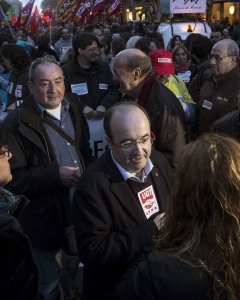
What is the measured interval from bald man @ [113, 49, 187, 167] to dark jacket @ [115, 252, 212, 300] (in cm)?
163

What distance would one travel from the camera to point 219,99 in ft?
14.7

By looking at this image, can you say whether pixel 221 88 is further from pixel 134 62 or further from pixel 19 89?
pixel 19 89

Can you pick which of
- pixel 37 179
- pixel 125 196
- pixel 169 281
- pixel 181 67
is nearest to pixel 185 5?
pixel 181 67

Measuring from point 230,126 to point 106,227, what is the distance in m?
1.51

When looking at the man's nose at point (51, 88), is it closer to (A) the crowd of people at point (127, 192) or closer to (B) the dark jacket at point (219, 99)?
(A) the crowd of people at point (127, 192)

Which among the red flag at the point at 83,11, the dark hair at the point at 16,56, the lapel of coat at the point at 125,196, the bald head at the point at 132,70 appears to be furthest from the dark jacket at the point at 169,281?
the red flag at the point at 83,11

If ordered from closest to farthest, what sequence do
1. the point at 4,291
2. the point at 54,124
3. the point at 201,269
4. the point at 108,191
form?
the point at 201,269
the point at 4,291
the point at 108,191
the point at 54,124

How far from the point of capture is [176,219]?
5.46 feet

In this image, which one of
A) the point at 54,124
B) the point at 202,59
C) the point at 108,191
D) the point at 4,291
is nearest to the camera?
the point at 4,291

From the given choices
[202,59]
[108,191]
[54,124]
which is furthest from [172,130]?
[202,59]

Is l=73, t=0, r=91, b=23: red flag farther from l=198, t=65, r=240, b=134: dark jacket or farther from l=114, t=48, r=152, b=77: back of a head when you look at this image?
l=114, t=48, r=152, b=77: back of a head

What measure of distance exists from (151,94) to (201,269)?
6.47ft

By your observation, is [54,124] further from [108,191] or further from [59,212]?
[108,191]

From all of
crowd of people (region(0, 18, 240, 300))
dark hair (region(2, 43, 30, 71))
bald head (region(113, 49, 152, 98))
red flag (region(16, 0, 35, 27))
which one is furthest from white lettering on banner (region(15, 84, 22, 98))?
red flag (region(16, 0, 35, 27))
